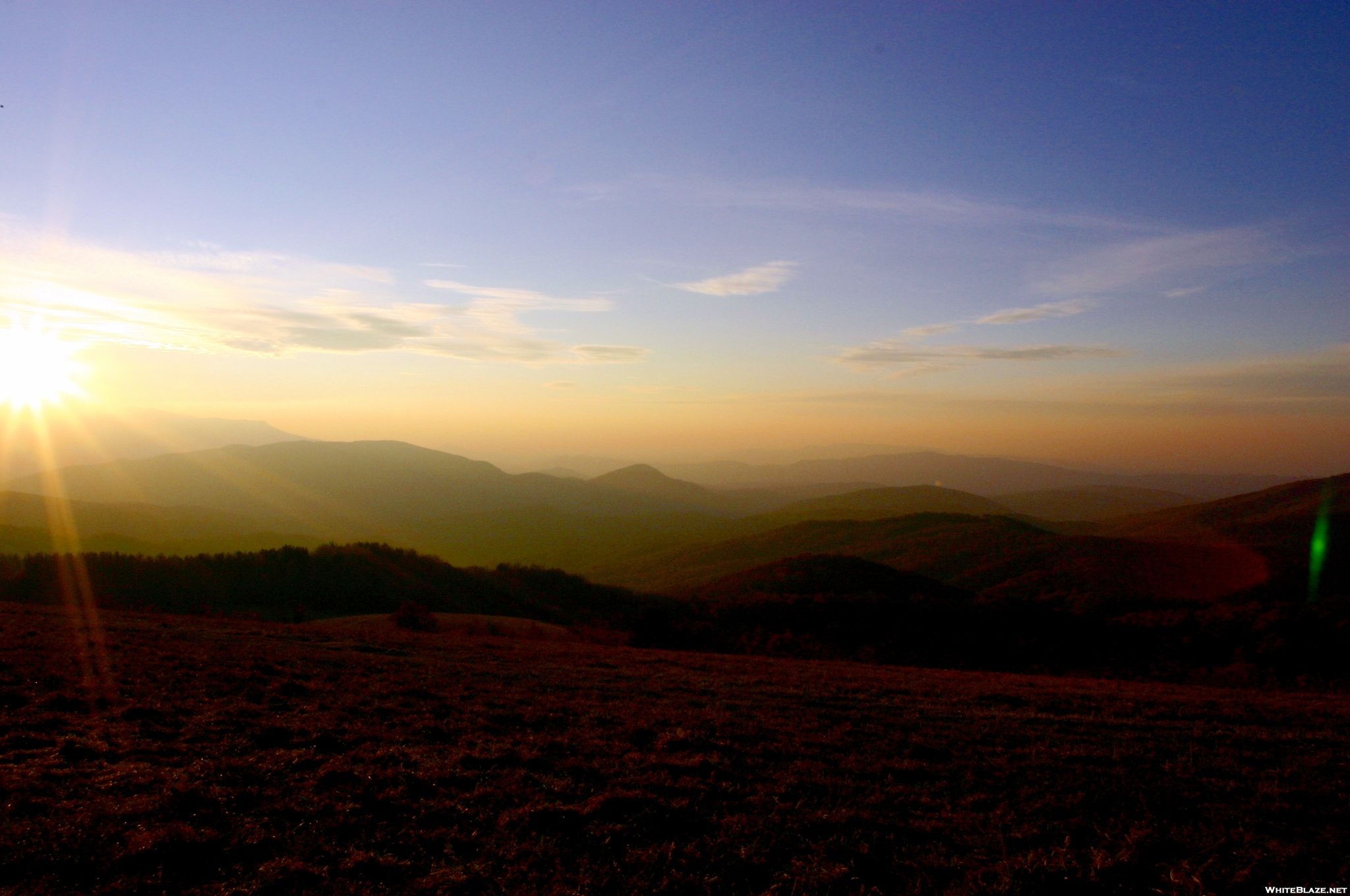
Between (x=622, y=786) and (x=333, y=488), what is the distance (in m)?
122

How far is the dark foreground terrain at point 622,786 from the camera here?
4852mm

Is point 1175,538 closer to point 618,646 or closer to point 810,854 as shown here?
point 618,646

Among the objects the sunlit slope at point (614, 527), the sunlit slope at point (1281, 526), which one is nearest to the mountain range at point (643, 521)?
the sunlit slope at point (1281, 526)

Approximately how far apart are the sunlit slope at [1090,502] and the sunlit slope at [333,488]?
66.0 meters

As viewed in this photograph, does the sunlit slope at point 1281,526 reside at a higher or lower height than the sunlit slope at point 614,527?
higher

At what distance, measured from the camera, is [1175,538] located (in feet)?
174

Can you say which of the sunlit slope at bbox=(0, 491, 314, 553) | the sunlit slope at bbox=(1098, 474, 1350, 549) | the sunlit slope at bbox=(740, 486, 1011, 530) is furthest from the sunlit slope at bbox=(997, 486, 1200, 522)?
the sunlit slope at bbox=(0, 491, 314, 553)

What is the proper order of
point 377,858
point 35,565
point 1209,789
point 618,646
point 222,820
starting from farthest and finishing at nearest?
point 35,565 → point 618,646 → point 1209,789 → point 222,820 → point 377,858

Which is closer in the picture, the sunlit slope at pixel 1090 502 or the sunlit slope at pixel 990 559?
the sunlit slope at pixel 990 559

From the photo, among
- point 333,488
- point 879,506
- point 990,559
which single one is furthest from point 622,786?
point 333,488

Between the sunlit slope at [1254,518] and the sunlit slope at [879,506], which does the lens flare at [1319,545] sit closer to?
the sunlit slope at [1254,518]

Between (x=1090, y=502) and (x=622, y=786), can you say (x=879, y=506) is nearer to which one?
(x=1090, y=502)

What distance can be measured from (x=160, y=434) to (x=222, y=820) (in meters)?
231

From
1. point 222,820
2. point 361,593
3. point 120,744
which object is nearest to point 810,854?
point 222,820
